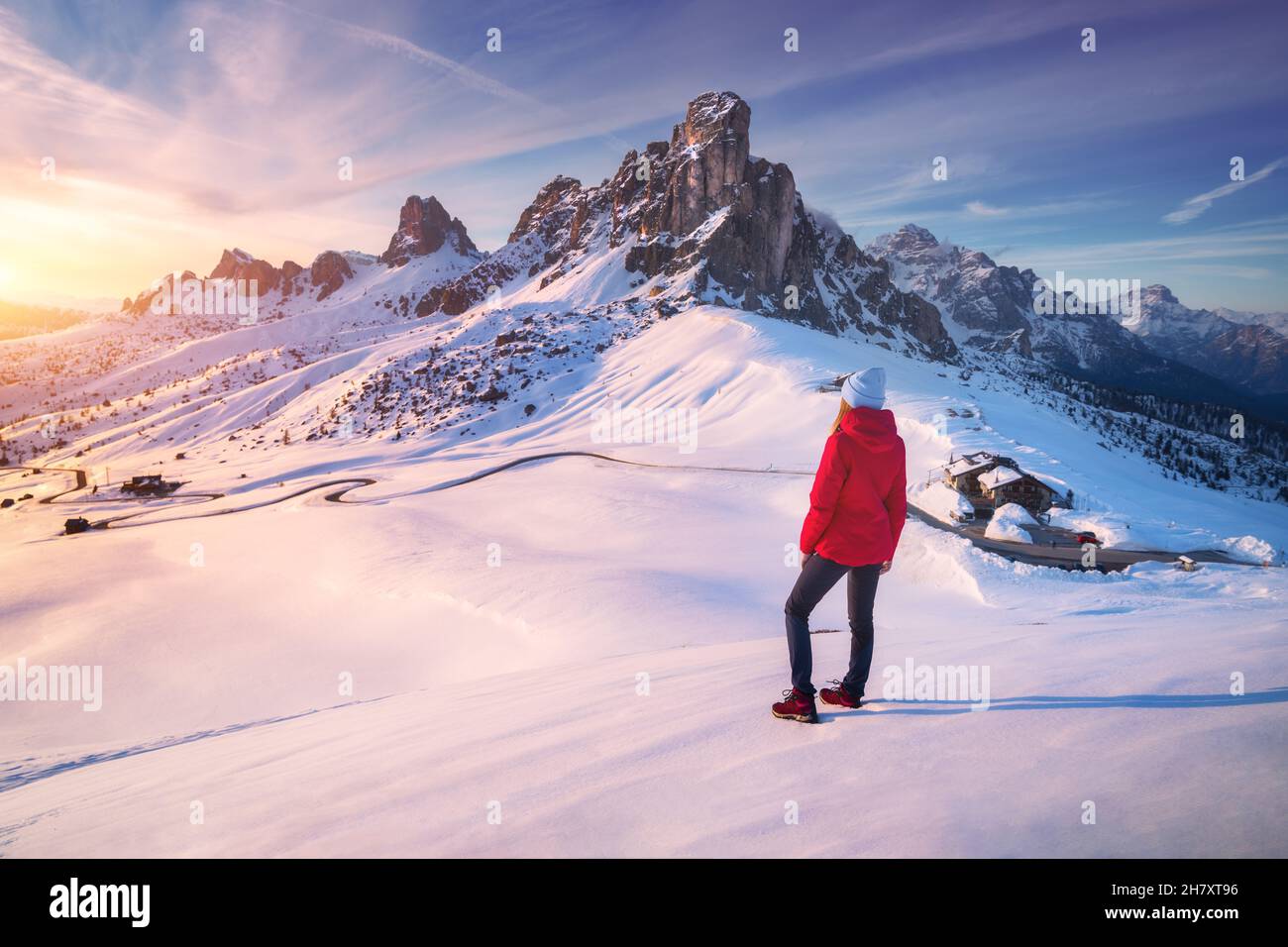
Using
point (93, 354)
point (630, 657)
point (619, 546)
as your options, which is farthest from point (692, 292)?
point (93, 354)

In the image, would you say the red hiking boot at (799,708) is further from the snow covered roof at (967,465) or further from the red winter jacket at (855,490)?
the snow covered roof at (967,465)

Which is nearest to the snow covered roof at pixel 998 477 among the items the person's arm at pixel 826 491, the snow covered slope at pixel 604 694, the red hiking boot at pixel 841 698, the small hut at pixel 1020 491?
the small hut at pixel 1020 491

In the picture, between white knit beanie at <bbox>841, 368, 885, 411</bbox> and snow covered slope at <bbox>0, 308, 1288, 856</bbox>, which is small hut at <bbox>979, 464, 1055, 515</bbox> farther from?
white knit beanie at <bbox>841, 368, 885, 411</bbox>

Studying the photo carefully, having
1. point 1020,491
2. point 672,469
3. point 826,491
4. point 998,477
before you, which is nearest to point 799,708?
point 826,491

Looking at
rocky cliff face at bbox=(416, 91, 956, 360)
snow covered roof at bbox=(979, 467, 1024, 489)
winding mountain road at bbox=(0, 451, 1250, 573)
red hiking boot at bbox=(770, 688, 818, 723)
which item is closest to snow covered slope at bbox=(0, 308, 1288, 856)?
red hiking boot at bbox=(770, 688, 818, 723)

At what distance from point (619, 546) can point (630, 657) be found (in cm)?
1171

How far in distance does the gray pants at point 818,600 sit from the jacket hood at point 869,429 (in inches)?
34.9

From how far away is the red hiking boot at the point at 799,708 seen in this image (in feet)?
14.4

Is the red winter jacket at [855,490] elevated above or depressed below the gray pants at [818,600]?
above

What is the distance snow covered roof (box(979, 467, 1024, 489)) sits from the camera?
2473 cm

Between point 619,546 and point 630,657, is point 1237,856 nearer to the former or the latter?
point 630,657

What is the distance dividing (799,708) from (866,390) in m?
2.45

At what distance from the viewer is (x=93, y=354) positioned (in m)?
154

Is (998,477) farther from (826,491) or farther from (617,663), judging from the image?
(826,491)
